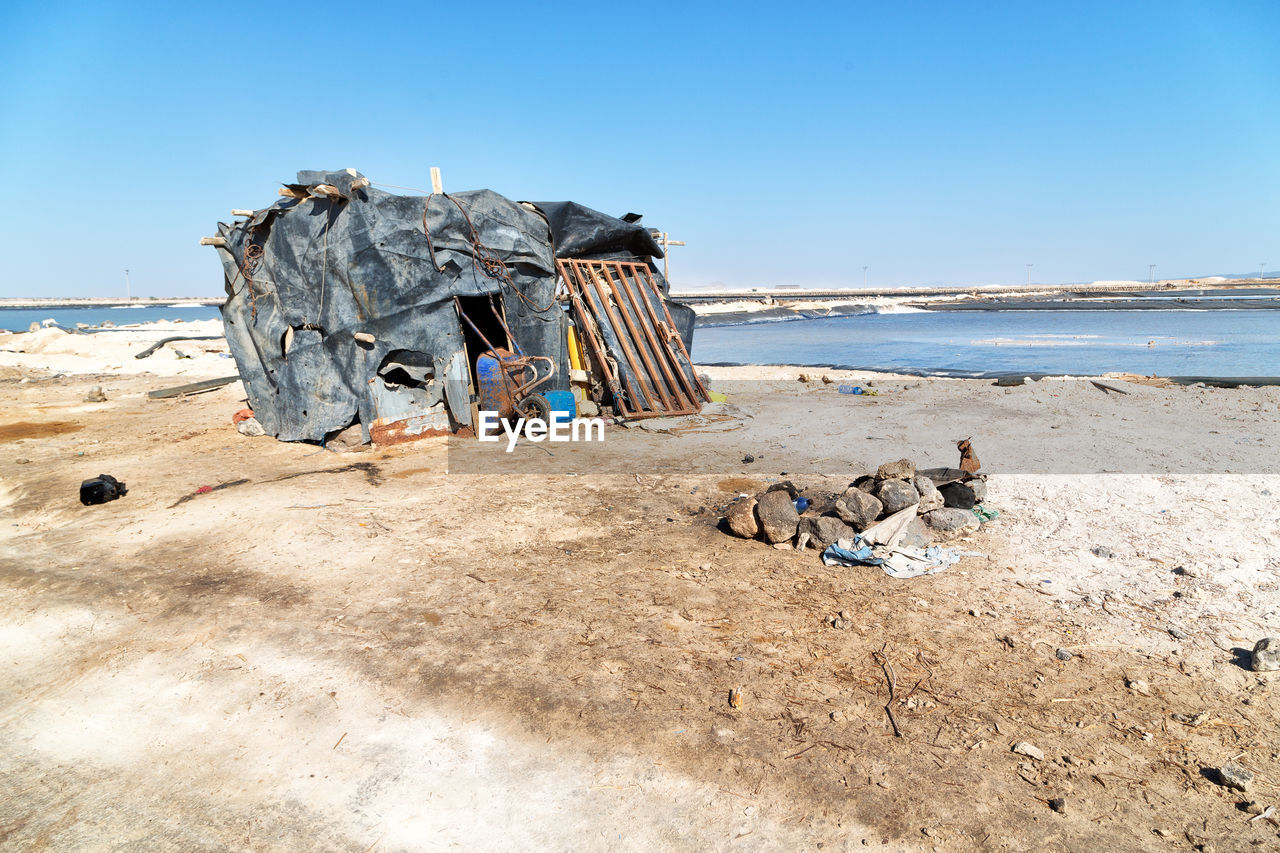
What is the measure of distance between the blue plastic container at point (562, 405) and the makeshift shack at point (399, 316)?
0.07m

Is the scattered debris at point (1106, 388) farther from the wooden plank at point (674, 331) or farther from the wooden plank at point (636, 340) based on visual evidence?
the wooden plank at point (636, 340)

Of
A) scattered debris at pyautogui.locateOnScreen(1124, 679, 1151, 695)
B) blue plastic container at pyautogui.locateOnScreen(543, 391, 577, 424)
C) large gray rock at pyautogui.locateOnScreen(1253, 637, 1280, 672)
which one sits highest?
blue plastic container at pyautogui.locateOnScreen(543, 391, 577, 424)

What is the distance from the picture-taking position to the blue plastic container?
34.3 ft

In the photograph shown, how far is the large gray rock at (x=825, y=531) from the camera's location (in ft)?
18.2

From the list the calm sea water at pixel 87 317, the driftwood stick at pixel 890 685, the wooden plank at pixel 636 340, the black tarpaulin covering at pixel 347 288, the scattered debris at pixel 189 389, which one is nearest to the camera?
the driftwood stick at pixel 890 685

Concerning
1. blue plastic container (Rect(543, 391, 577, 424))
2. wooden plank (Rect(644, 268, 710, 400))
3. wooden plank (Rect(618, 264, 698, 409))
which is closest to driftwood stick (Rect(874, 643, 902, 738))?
blue plastic container (Rect(543, 391, 577, 424))

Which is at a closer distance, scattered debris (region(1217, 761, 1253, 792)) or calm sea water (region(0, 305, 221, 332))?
scattered debris (region(1217, 761, 1253, 792))

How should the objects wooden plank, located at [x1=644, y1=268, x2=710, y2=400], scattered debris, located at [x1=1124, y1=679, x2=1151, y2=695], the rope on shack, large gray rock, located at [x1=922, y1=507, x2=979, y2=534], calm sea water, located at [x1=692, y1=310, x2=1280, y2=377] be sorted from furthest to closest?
calm sea water, located at [x1=692, y1=310, x2=1280, y2=377]
wooden plank, located at [x1=644, y1=268, x2=710, y2=400]
the rope on shack
large gray rock, located at [x1=922, y1=507, x2=979, y2=534]
scattered debris, located at [x1=1124, y1=679, x2=1151, y2=695]

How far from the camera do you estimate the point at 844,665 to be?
Result: 3.97m

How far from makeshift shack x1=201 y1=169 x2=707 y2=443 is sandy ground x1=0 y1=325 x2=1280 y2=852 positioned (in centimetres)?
241

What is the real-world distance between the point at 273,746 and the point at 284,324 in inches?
330

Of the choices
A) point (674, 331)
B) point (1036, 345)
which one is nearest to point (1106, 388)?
point (674, 331)

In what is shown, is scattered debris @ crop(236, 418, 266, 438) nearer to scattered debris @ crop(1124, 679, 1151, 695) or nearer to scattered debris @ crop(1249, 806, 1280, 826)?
scattered debris @ crop(1124, 679, 1151, 695)

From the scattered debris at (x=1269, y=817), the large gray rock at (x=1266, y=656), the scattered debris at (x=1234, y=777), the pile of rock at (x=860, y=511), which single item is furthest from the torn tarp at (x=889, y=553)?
the scattered debris at (x=1269, y=817)
